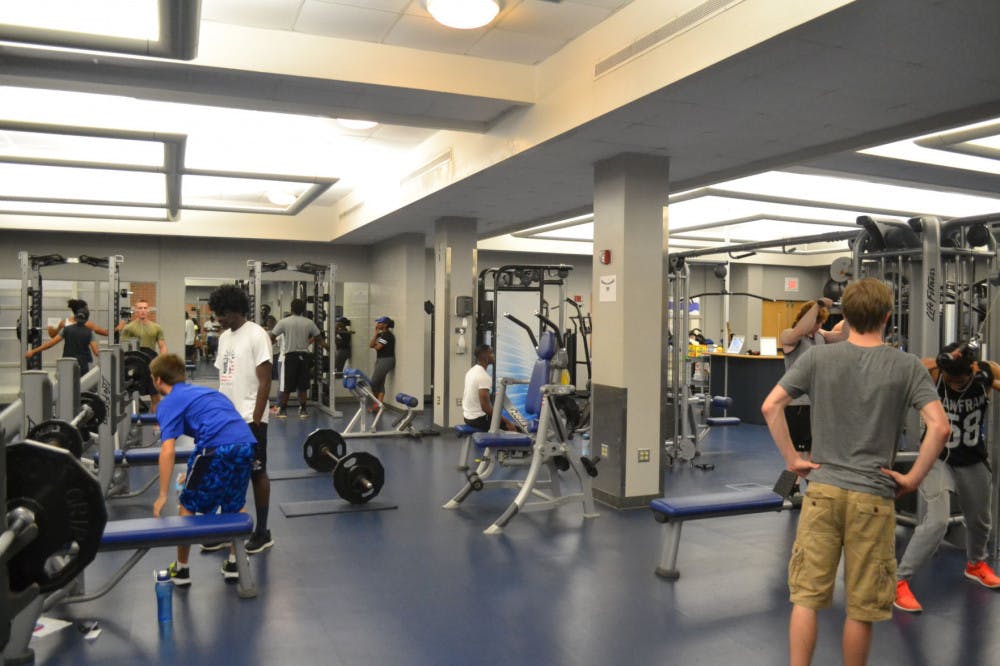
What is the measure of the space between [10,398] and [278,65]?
28.9 ft

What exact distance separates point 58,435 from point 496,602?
205 centimetres

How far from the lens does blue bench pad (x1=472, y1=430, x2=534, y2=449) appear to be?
5.29 metres

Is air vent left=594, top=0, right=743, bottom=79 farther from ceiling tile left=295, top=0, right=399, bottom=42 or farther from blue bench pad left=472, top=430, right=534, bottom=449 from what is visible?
blue bench pad left=472, top=430, right=534, bottom=449

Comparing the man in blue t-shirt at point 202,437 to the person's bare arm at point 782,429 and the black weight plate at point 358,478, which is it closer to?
the black weight plate at point 358,478

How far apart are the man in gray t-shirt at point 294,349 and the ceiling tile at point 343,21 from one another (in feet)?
19.4

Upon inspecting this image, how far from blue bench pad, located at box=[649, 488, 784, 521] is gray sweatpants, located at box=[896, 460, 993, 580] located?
668mm

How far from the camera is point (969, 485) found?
3633 mm

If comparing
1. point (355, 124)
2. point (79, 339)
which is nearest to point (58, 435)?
point (355, 124)

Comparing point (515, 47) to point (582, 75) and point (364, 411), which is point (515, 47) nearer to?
point (582, 75)

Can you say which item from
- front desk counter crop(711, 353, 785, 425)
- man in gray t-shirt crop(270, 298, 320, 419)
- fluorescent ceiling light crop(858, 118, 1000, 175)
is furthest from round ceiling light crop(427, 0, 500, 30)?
front desk counter crop(711, 353, 785, 425)

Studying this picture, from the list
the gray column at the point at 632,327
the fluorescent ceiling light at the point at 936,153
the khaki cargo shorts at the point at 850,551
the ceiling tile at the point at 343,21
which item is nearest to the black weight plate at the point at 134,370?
the ceiling tile at the point at 343,21

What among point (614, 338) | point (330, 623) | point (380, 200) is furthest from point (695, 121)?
point (380, 200)

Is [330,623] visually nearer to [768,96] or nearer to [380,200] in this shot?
[768,96]

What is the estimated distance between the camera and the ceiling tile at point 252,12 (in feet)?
13.0
